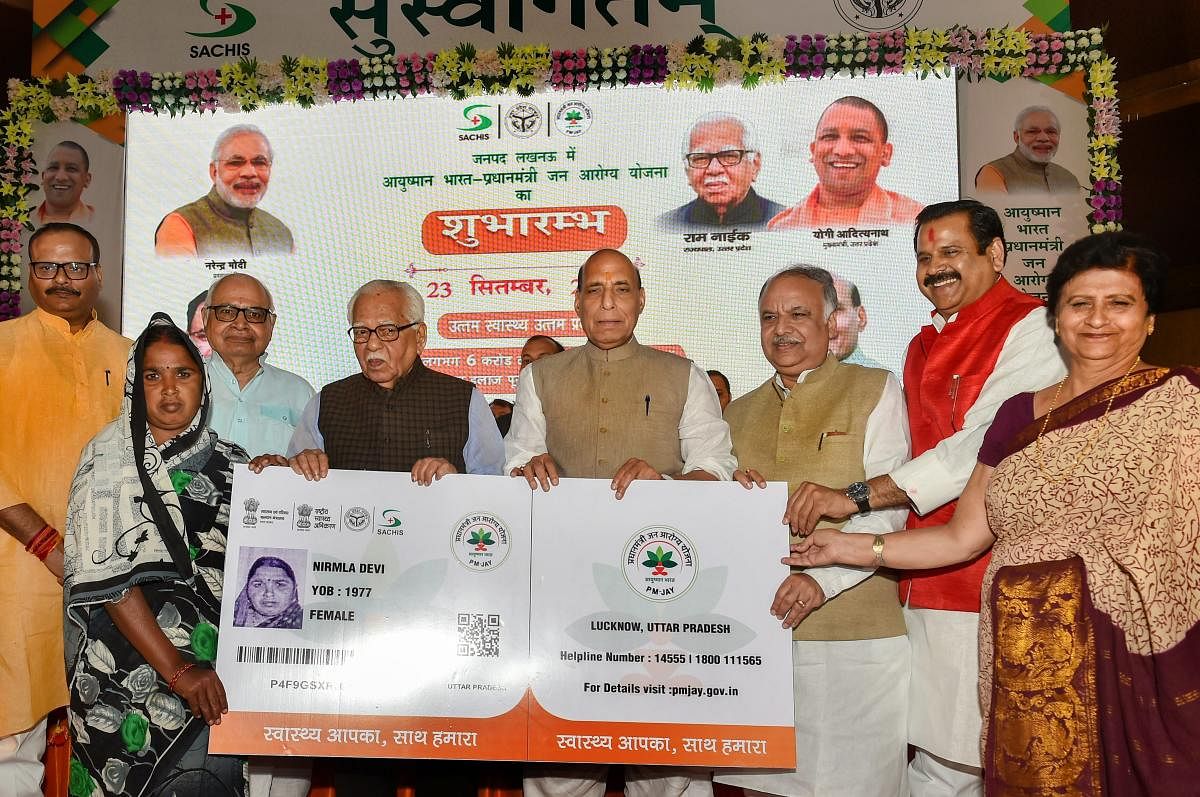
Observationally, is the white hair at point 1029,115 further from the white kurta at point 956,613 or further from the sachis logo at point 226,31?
the sachis logo at point 226,31

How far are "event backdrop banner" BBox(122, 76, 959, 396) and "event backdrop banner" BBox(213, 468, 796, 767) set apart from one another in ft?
5.67

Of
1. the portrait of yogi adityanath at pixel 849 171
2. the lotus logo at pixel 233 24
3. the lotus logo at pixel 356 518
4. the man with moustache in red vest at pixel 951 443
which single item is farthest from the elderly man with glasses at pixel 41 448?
the portrait of yogi adityanath at pixel 849 171

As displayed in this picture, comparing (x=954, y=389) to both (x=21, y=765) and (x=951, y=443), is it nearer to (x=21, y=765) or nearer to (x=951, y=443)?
(x=951, y=443)

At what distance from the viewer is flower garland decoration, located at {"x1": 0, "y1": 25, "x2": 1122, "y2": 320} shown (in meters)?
4.79

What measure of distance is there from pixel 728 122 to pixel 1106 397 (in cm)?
276

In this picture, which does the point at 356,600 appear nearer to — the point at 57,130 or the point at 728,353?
the point at 728,353

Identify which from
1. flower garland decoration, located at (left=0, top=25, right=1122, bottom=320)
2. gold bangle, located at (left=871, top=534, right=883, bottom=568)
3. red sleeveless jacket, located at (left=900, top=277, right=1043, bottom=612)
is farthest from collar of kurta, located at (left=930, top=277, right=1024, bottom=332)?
flower garland decoration, located at (left=0, top=25, right=1122, bottom=320)

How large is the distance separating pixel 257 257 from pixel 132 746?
2735 millimetres

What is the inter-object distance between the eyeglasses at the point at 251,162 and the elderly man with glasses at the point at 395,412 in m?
1.75

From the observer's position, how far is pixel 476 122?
5.07m

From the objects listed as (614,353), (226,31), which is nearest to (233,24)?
(226,31)

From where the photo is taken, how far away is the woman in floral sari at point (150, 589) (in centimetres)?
323

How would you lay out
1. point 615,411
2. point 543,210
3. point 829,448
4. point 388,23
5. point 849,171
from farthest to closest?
1. point 388,23
2. point 543,210
3. point 849,171
4. point 615,411
5. point 829,448

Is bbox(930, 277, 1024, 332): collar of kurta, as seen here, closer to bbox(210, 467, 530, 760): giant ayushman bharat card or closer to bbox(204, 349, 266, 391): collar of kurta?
bbox(210, 467, 530, 760): giant ayushman bharat card
